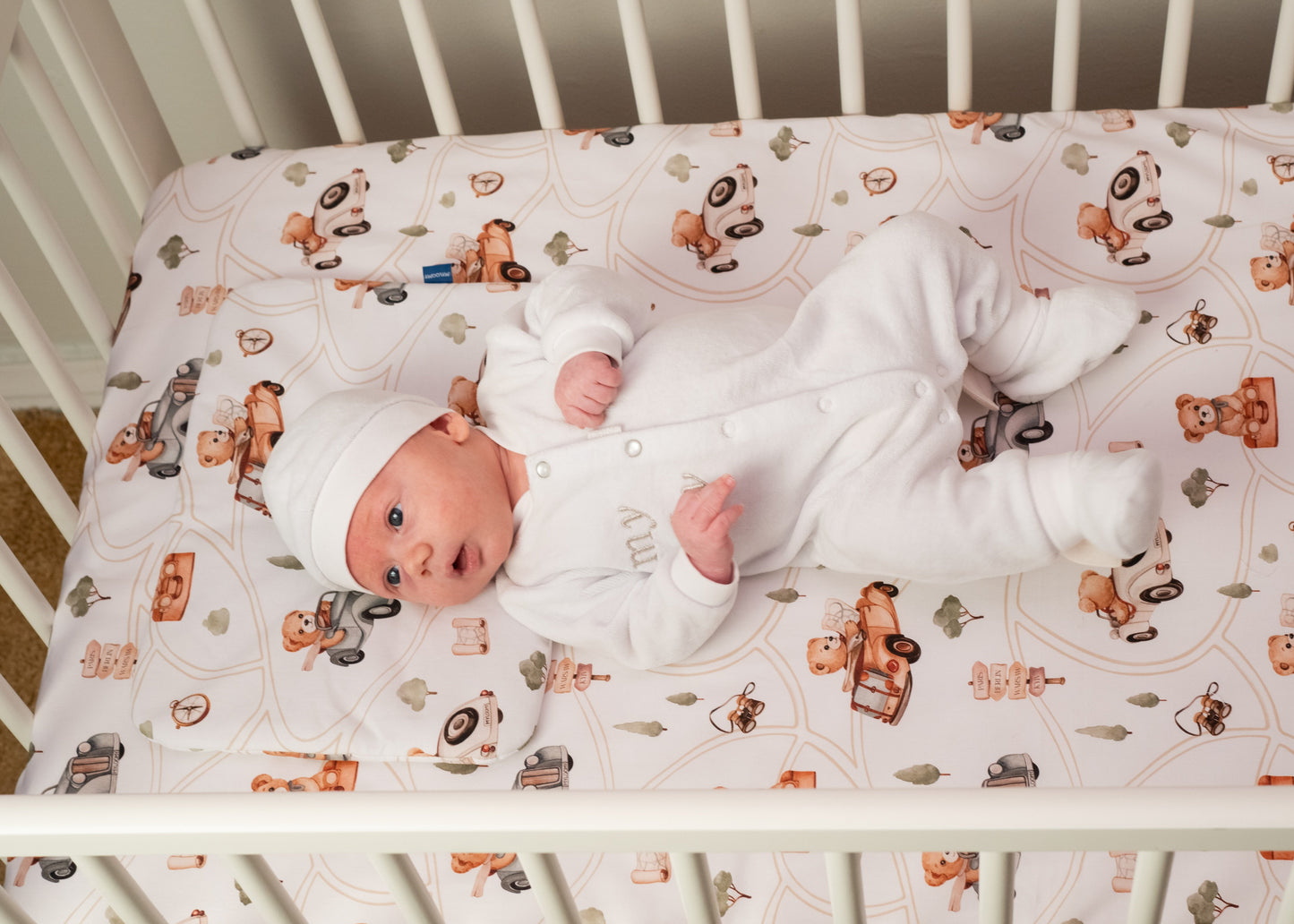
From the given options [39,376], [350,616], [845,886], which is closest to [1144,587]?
[845,886]

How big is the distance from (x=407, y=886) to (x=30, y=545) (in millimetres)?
1357

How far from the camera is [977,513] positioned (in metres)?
0.96

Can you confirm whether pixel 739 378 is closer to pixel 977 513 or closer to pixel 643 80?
pixel 977 513

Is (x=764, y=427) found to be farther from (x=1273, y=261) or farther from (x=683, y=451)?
(x=1273, y=261)

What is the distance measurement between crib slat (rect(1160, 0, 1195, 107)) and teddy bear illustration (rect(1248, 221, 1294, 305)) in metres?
0.17

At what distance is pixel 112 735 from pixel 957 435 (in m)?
0.80

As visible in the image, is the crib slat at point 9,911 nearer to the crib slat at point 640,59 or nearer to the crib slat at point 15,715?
the crib slat at point 15,715

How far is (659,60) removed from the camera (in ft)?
4.83

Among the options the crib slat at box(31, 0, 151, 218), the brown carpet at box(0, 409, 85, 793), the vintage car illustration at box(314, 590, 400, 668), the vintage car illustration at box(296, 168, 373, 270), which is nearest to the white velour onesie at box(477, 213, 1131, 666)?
the vintage car illustration at box(314, 590, 400, 668)

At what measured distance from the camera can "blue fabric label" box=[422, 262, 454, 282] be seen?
1233 millimetres

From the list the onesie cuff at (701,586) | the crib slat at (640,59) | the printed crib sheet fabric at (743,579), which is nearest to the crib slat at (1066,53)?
the printed crib sheet fabric at (743,579)

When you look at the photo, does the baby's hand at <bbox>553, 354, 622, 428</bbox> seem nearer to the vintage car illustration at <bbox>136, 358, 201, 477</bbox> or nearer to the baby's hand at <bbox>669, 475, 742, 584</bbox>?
the baby's hand at <bbox>669, 475, 742, 584</bbox>

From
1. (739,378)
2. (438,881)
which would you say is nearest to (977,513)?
(739,378)

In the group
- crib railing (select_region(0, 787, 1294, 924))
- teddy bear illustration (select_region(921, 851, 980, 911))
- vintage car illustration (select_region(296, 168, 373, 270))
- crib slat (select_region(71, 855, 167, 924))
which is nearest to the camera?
crib railing (select_region(0, 787, 1294, 924))
